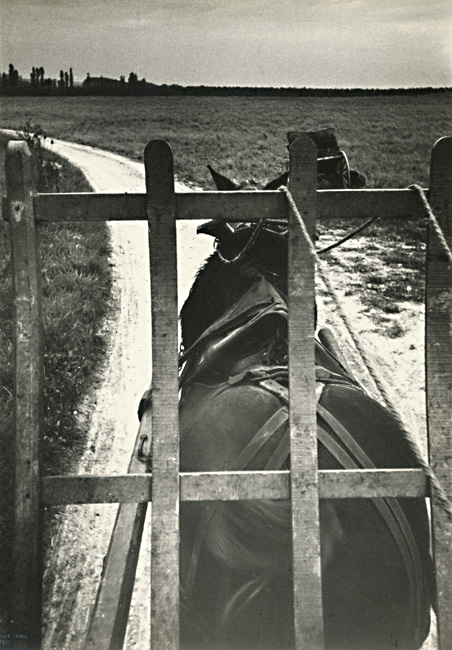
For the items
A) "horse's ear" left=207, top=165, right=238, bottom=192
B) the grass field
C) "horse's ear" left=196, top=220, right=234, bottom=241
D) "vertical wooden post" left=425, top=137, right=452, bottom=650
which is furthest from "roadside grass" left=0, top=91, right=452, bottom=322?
"vertical wooden post" left=425, top=137, right=452, bottom=650

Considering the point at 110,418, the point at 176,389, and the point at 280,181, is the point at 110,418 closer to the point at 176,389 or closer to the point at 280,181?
the point at 280,181

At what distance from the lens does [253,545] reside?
7.23 feet

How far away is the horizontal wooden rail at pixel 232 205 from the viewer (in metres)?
1.92

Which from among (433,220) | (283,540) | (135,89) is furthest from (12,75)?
(283,540)

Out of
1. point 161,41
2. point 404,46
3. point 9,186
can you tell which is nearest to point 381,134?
point 404,46

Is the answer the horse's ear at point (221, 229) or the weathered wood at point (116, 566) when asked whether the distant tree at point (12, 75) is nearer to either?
the horse's ear at point (221, 229)

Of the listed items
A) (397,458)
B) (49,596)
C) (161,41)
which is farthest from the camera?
(49,596)

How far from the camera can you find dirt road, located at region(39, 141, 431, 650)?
3109mm

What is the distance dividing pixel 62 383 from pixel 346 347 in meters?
2.52

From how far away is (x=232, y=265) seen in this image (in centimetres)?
310

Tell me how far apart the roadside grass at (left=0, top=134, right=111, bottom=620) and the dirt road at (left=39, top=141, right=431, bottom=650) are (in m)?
0.13

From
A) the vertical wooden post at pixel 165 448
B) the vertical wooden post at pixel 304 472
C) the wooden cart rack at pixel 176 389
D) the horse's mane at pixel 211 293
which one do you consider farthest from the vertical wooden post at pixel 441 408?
the horse's mane at pixel 211 293

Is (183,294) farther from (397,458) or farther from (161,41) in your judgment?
(397,458)

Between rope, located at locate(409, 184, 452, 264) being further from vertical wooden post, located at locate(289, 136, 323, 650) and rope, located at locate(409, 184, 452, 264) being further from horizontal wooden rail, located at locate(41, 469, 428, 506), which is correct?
horizontal wooden rail, located at locate(41, 469, 428, 506)
